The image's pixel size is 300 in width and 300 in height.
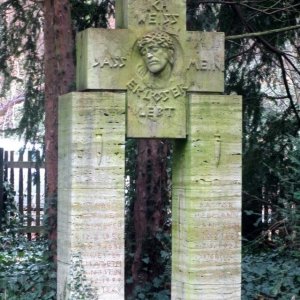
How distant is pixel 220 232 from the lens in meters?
7.27

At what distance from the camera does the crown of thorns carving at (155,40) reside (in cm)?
716

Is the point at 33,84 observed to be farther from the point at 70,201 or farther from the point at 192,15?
the point at 70,201

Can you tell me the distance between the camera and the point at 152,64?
7152 millimetres

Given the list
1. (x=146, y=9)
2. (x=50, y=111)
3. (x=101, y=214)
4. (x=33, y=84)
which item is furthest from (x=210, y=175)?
(x=33, y=84)

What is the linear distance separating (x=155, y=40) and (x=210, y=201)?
4.33 ft

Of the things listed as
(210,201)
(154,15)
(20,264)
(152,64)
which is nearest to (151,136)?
(152,64)

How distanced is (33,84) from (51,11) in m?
2.60

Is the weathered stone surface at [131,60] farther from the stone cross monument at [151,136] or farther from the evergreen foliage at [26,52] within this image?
the evergreen foliage at [26,52]

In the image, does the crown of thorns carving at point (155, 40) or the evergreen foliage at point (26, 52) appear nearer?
the crown of thorns carving at point (155, 40)

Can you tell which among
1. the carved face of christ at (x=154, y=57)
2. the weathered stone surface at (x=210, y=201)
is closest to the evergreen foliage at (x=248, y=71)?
the weathered stone surface at (x=210, y=201)

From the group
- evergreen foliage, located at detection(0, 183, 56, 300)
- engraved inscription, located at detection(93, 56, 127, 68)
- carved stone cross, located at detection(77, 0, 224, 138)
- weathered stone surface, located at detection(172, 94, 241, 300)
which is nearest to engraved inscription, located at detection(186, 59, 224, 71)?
carved stone cross, located at detection(77, 0, 224, 138)

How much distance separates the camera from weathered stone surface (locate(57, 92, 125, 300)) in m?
7.00

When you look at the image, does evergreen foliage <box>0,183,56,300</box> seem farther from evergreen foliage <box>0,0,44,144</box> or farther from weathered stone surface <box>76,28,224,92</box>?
weathered stone surface <box>76,28,224,92</box>

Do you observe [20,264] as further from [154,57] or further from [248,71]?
[154,57]
